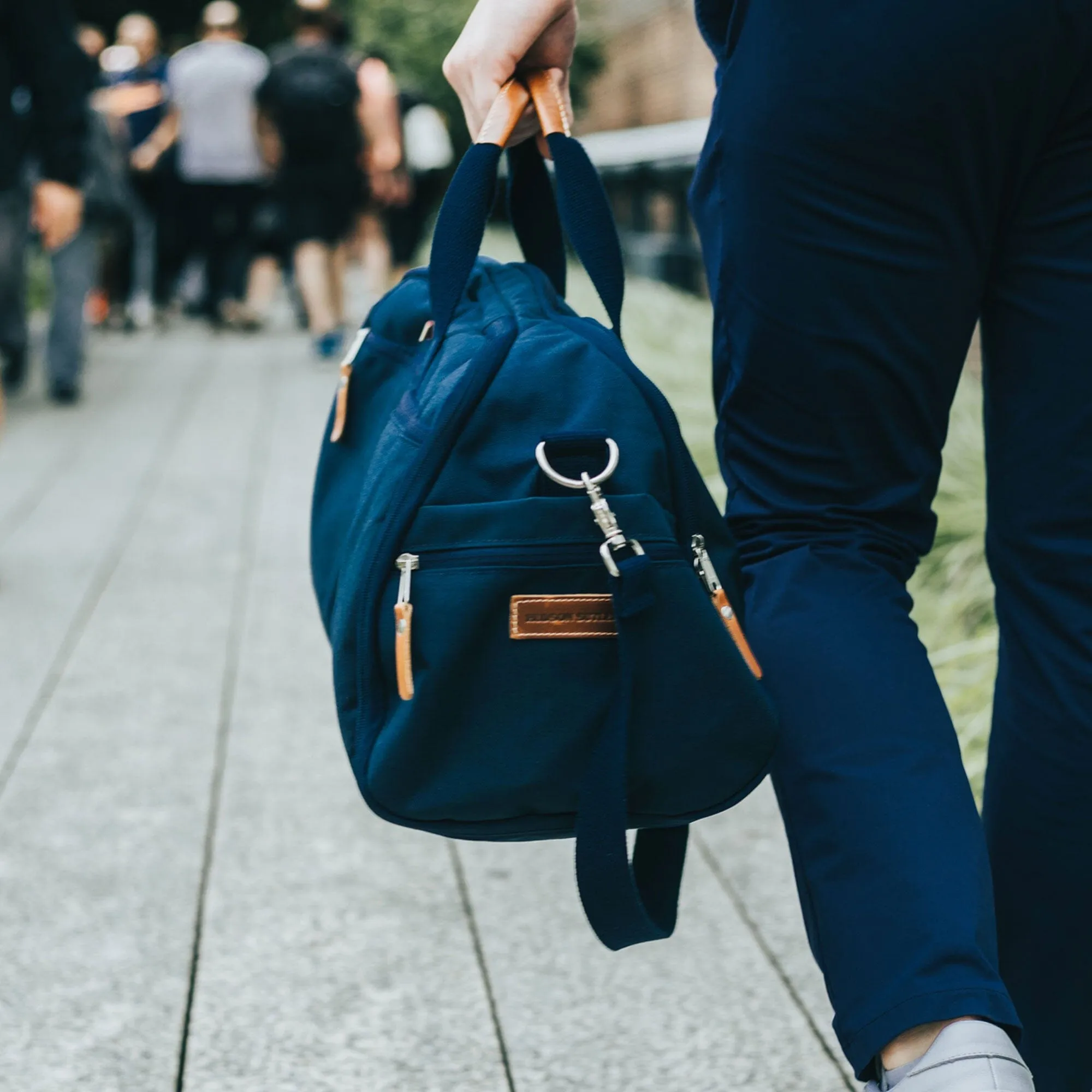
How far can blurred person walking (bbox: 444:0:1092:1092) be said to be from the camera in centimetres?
127

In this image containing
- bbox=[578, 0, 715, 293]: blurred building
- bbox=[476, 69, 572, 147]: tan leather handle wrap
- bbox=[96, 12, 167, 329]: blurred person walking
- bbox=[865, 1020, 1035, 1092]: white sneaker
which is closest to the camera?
bbox=[865, 1020, 1035, 1092]: white sneaker

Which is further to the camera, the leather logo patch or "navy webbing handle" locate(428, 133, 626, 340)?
"navy webbing handle" locate(428, 133, 626, 340)

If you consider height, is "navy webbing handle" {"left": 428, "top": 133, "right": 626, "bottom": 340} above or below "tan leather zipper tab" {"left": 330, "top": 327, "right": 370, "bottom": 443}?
above

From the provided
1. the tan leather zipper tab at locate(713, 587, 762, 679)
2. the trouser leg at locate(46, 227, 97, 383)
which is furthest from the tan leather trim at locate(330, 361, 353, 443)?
the trouser leg at locate(46, 227, 97, 383)

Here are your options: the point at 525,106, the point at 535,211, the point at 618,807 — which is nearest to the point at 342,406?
the point at 535,211

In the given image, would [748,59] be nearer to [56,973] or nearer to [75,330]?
[56,973]

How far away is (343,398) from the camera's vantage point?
181 centimetres

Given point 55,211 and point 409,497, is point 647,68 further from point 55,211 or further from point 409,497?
point 409,497

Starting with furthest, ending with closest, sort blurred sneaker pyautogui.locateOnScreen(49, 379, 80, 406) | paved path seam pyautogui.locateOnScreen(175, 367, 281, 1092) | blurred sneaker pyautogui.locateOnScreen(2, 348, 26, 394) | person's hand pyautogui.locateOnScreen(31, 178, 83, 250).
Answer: blurred sneaker pyautogui.locateOnScreen(49, 379, 80, 406) < blurred sneaker pyautogui.locateOnScreen(2, 348, 26, 394) < person's hand pyautogui.locateOnScreen(31, 178, 83, 250) < paved path seam pyautogui.locateOnScreen(175, 367, 281, 1092)

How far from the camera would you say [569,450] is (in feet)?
4.36

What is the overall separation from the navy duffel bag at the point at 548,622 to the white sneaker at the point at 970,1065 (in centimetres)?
29

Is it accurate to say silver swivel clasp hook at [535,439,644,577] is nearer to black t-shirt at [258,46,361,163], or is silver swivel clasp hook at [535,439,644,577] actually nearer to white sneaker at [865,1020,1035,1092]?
white sneaker at [865,1020,1035,1092]

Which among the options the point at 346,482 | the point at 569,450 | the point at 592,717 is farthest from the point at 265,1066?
the point at 569,450

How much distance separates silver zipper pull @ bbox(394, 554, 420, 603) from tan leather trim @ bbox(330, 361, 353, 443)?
0.50m
